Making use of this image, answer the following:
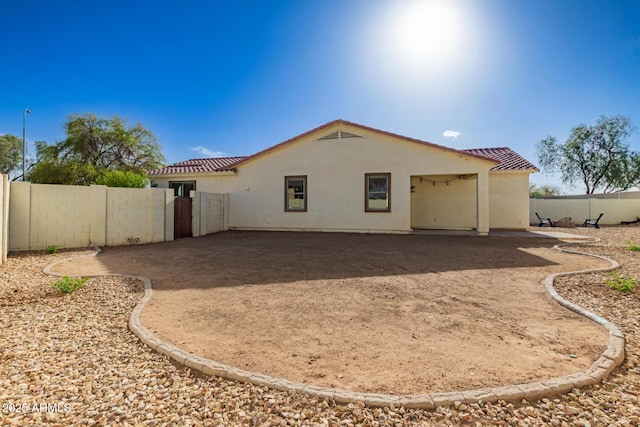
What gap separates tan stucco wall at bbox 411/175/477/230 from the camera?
14.9 metres

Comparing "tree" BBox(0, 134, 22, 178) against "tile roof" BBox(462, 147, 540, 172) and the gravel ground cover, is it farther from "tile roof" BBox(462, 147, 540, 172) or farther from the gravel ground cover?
"tile roof" BBox(462, 147, 540, 172)

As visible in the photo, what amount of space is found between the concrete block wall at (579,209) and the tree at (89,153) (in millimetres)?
29845

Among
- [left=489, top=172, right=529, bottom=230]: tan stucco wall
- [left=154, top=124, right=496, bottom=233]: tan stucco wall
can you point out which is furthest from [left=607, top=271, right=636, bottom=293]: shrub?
[left=489, top=172, right=529, bottom=230]: tan stucco wall

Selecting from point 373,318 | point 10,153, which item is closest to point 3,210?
point 373,318

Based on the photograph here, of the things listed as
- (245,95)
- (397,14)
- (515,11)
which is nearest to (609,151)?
(515,11)

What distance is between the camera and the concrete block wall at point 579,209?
2116cm

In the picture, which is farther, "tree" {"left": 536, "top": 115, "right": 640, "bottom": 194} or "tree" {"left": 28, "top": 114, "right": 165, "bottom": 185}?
"tree" {"left": 536, "top": 115, "right": 640, "bottom": 194}

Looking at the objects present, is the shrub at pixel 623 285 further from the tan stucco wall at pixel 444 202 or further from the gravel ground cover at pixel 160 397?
the tan stucco wall at pixel 444 202

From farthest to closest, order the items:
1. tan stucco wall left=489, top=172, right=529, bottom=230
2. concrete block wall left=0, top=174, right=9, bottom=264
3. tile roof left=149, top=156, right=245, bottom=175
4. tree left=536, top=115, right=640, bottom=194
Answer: tree left=536, top=115, right=640, bottom=194 < tile roof left=149, top=156, right=245, bottom=175 < tan stucco wall left=489, top=172, right=529, bottom=230 < concrete block wall left=0, top=174, right=9, bottom=264

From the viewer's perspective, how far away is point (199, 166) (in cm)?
1745

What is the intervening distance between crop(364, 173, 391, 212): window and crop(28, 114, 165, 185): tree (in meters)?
17.2

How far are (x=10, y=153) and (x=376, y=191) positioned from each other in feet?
142

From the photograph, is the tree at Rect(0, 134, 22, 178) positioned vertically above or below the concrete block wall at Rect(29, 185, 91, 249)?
above

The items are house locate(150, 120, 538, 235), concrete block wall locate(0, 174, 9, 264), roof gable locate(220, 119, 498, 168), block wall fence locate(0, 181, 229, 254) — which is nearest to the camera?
concrete block wall locate(0, 174, 9, 264)
